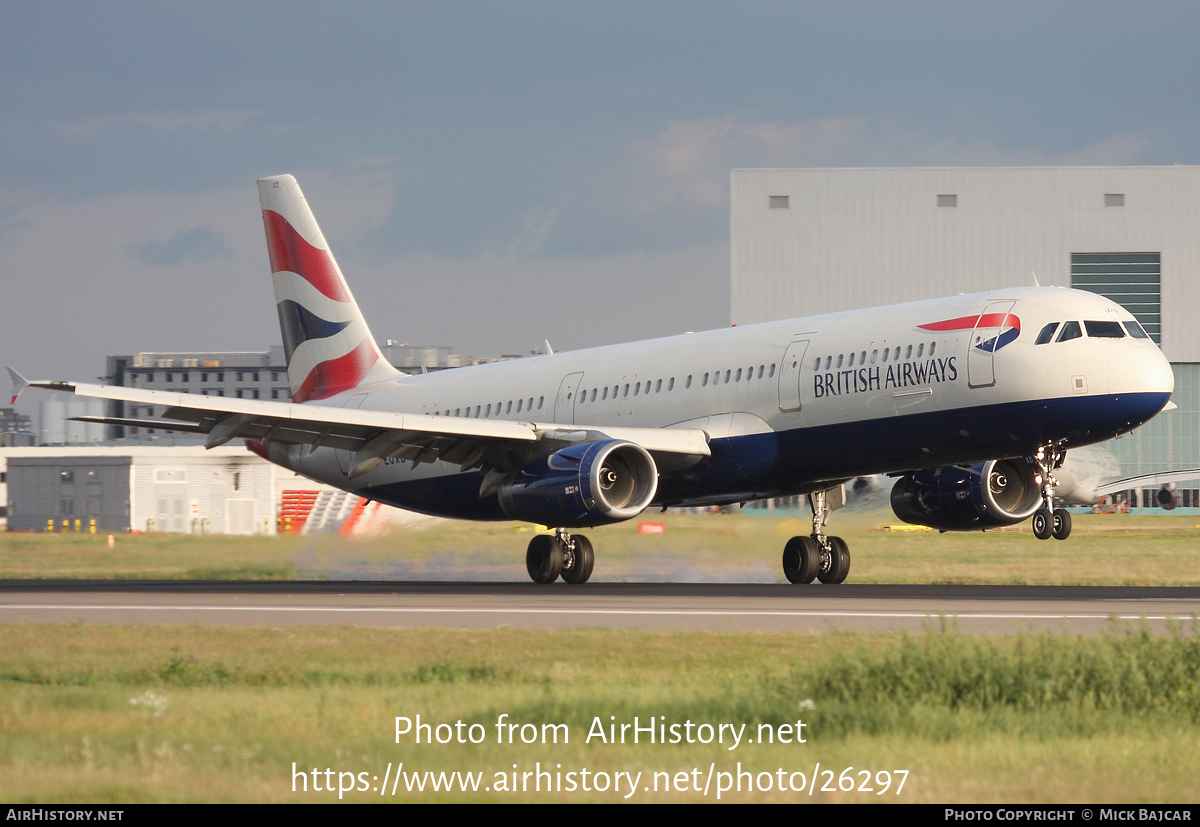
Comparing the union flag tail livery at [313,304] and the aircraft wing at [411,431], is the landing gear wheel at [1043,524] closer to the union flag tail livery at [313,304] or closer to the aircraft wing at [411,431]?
the aircraft wing at [411,431]

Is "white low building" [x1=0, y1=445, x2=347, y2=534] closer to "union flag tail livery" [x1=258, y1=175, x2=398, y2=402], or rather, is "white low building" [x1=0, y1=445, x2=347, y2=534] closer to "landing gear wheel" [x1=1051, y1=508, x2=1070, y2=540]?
"union flag tail livery" [x1=258, y1=175, x2=398, y2=402]

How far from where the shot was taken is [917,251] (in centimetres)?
8800

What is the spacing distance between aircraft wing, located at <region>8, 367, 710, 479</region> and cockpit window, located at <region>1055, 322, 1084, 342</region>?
21.8 ft

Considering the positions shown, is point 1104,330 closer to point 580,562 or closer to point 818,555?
point 818,555

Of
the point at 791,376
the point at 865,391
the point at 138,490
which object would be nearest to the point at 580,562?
the point at 791,376

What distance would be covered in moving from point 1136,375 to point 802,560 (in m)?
7.76

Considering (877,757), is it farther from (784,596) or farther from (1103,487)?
(1103,487)

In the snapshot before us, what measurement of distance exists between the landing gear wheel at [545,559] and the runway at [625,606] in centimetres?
59

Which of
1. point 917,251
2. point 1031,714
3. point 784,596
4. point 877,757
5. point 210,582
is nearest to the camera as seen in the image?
point 877,757

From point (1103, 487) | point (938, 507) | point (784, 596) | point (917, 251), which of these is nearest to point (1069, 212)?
point (917, 251)

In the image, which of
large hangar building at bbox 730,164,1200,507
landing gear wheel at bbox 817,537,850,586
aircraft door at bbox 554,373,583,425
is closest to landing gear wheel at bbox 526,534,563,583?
aircraft door at bbox 554,373,583,425

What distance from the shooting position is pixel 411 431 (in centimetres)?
2675

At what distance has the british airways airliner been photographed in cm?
2355
